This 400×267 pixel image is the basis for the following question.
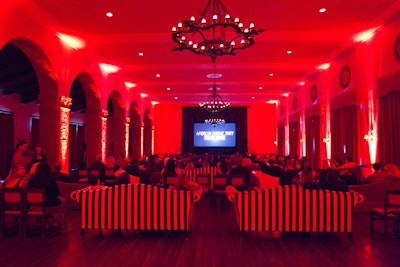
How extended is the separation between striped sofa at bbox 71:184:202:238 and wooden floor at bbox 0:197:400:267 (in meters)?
0.27

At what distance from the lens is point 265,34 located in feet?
31.6

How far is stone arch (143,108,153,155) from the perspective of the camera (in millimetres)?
23328

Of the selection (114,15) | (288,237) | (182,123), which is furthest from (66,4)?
(182,123)

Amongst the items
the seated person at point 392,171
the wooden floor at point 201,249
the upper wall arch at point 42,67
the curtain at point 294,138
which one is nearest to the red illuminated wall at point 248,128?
the curtain at point 294,138

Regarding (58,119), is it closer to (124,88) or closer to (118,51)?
(118,51)

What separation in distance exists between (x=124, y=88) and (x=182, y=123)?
369 inches

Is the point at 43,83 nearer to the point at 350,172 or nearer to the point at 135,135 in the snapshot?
the point at 350,172

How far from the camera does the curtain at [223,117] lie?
999 inches

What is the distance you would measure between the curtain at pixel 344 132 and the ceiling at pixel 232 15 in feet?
6.36

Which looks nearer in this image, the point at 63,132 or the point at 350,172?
the point at 350,172

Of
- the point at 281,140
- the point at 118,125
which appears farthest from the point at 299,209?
the point at 281,140

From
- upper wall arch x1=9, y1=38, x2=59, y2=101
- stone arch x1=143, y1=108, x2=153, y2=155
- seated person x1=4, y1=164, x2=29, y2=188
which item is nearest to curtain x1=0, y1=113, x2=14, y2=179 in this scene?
upper wall arch x1=9, y1=38, x2=59, y2=101

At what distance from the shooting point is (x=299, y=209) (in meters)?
5.56

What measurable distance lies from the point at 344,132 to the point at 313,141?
3.58 m
